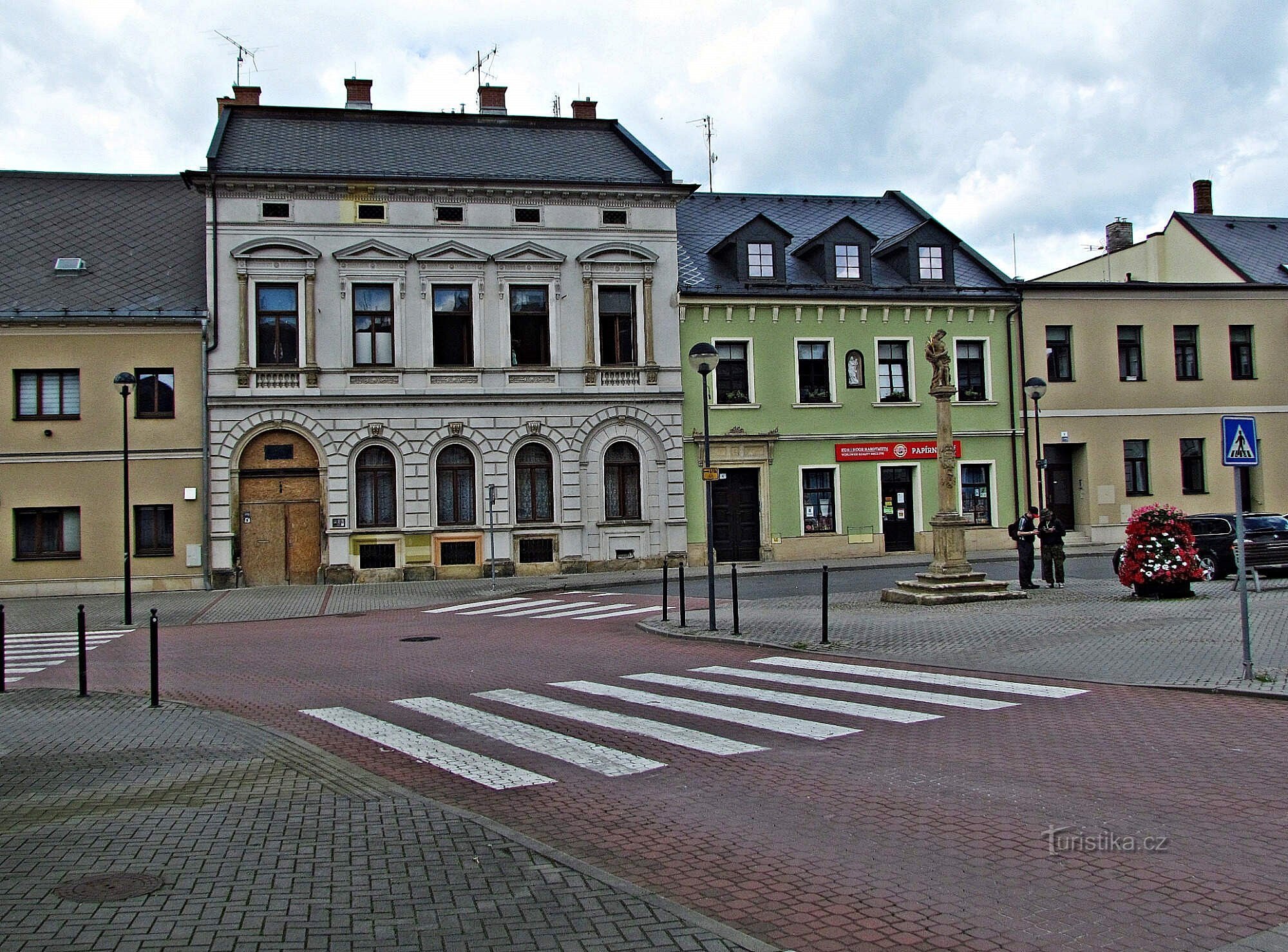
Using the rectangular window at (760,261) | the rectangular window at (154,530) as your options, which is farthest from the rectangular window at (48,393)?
the rectangular window at (760,261)

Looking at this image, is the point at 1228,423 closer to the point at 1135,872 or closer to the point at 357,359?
the point at 1135,872

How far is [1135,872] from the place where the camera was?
18.1 ft

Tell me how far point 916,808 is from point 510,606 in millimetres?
16293

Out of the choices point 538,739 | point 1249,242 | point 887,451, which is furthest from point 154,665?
point 1249,242

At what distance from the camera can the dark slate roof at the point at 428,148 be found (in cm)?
2875

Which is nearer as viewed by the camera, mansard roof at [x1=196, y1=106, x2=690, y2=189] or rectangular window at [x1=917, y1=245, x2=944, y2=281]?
mansard roof at [x1=196, y1=106, x2=690, y2=189]

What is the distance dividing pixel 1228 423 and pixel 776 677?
564cm

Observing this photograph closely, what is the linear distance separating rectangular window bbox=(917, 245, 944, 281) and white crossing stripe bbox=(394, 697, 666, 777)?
25635mm

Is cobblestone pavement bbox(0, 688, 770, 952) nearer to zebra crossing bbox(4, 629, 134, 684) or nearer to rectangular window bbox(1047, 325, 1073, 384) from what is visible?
zebra crossing bbox(4, 629, 134, 684)

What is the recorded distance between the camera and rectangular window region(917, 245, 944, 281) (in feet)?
108

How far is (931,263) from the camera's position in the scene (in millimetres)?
32906

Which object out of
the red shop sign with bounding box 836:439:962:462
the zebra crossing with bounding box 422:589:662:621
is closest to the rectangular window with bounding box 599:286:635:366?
the red shop sign with bounding box 836:439:962:462

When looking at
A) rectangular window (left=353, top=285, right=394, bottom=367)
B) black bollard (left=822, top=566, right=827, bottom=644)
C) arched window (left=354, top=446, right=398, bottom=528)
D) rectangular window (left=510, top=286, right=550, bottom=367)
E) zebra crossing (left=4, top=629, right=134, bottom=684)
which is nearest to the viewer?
black bollard (left=822, top=566, right=827, bottom=644)

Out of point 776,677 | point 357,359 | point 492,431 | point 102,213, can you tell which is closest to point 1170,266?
point 492,431
